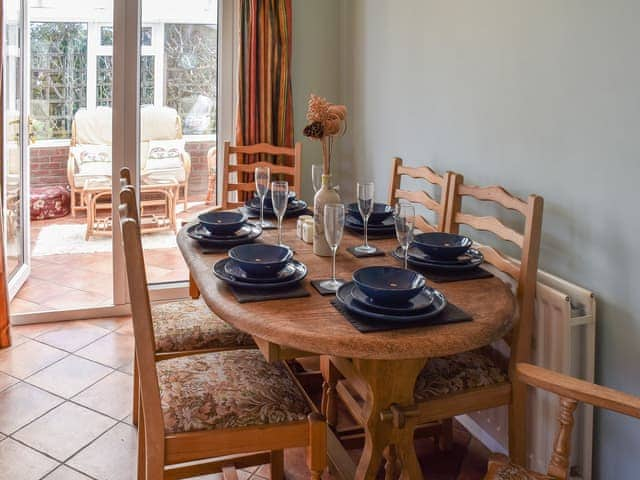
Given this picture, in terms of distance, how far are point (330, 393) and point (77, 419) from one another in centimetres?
101

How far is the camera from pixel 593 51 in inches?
70.3

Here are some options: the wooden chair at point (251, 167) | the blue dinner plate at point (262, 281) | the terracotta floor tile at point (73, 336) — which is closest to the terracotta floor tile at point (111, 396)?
the terracotta floor tile at point (73, 336)

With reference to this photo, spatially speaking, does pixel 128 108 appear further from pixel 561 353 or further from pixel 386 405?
pixel 561 353

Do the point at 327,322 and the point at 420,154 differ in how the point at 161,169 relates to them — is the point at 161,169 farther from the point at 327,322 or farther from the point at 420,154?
the point at 327,322

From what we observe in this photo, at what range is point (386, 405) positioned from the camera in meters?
1.63

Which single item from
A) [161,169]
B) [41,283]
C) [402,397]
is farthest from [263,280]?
[41,283]

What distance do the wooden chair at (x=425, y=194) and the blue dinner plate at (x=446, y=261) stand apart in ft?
1.30

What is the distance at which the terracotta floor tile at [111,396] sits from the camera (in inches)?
100.0

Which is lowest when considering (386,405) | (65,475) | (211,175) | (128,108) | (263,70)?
(65,475)

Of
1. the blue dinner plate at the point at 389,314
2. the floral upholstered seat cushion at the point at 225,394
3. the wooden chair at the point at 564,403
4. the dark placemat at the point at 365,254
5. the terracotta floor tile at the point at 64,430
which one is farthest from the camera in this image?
the terracotta floor tile at the point at 64,430

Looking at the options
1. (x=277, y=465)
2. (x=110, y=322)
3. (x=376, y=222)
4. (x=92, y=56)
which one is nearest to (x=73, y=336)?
(x=110, y=322)

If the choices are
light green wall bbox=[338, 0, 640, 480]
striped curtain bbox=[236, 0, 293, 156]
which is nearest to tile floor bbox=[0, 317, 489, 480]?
light green wall bbox=[338, 0, 640, 480]

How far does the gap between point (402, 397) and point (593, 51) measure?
112 centimetres

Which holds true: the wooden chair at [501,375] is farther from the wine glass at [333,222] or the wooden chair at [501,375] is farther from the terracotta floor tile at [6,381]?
the terracotta floor tile at [6,381]
